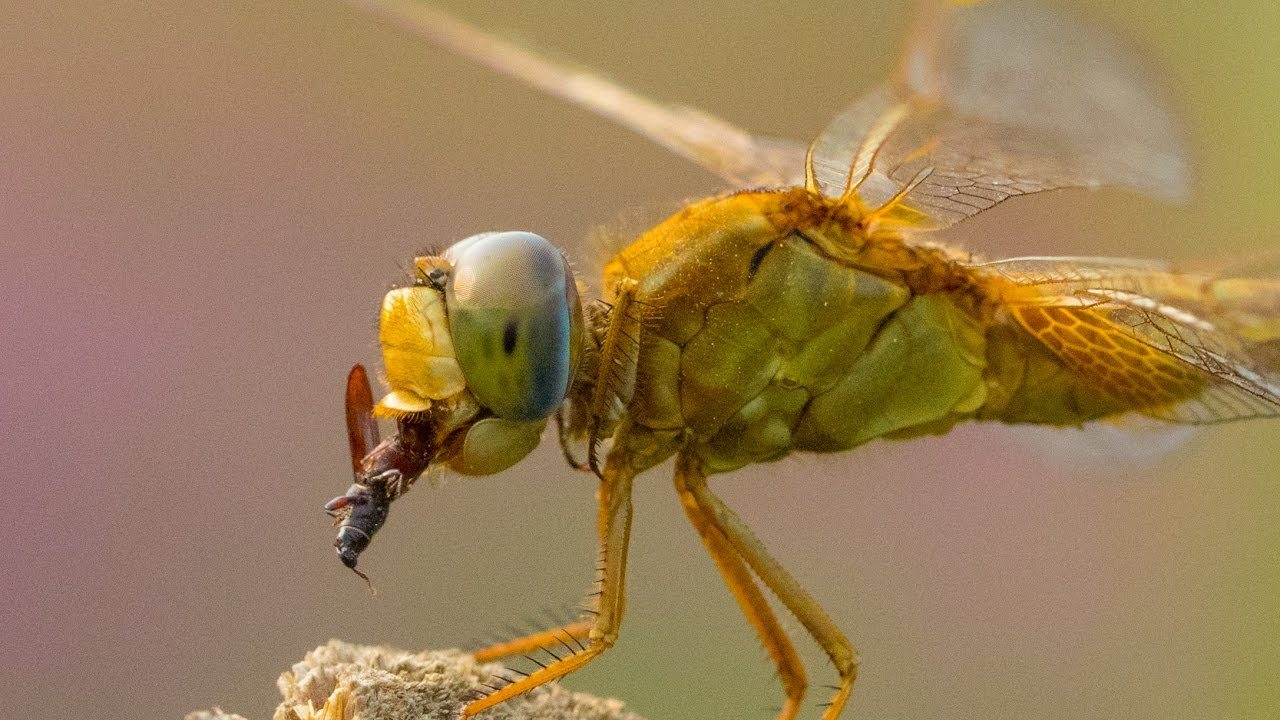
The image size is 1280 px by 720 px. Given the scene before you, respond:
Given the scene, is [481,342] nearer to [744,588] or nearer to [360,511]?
[360,511]

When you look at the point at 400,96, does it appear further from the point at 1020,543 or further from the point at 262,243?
the point at 1020,543

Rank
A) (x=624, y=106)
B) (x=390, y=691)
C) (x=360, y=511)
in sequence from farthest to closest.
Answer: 1. (x=624, y=106)
2. (x=360, y=511)
3. (x=390, y=691)

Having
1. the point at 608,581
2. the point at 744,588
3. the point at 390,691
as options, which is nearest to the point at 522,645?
the point at 608,581

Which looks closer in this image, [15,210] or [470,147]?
[15,210]

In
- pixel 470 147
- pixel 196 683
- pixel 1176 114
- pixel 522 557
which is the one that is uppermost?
pixel 470 147

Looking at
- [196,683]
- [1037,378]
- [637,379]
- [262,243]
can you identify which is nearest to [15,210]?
[262,243]

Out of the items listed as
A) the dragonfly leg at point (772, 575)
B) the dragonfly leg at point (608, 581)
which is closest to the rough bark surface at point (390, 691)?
the dragonfly leg at point (608, 581)

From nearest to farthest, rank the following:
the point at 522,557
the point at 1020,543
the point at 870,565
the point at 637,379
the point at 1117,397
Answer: the point at 637,379 → the point at 1117,397 → the point at 522,557 → the point at 870,565 → the point at 1020,543
